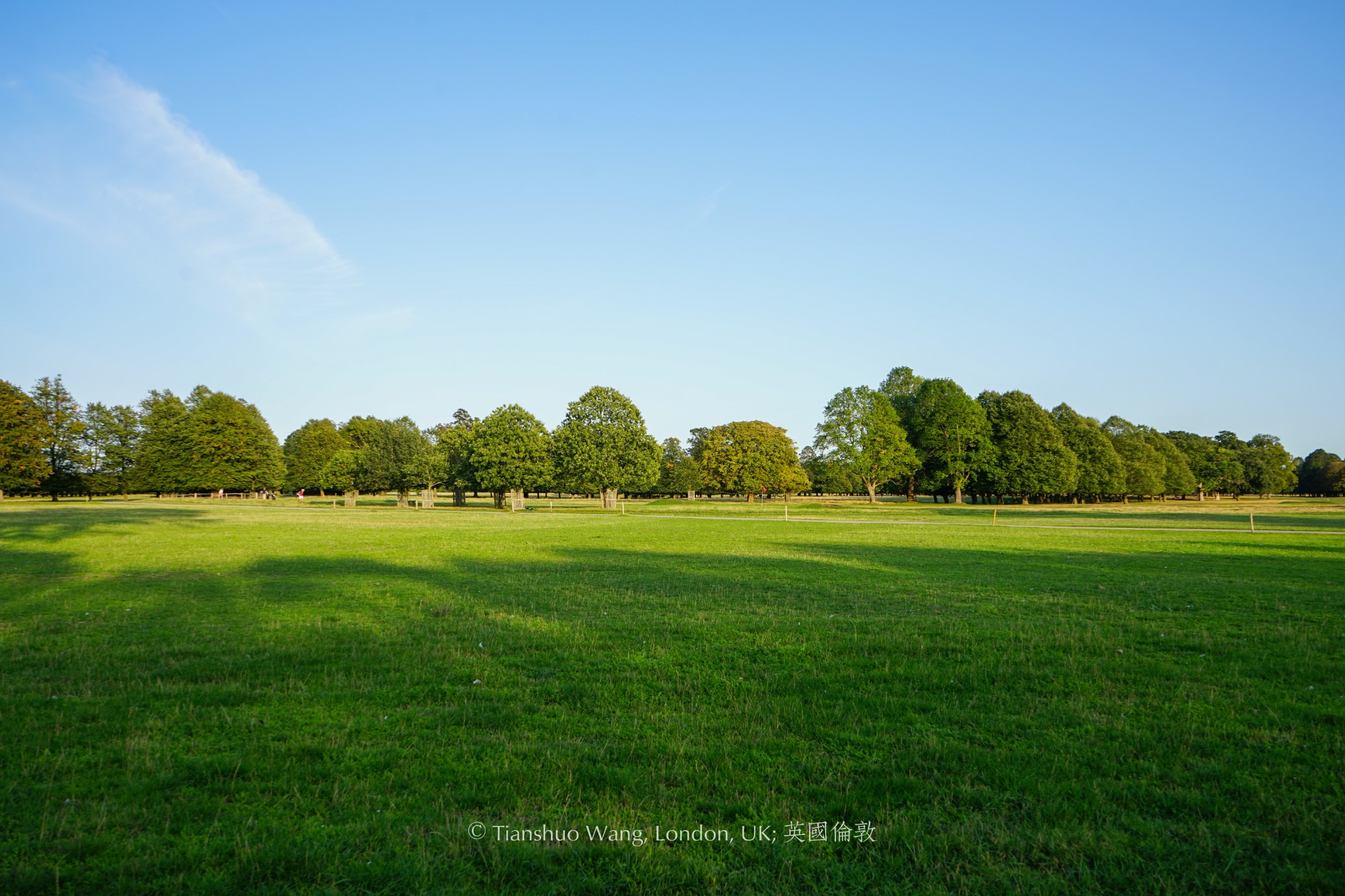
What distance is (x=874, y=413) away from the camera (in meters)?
85.4

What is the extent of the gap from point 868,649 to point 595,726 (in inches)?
197

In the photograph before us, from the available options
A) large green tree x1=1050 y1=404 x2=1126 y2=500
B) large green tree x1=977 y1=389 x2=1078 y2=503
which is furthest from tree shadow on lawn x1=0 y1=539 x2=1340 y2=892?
large green tree x1=1050 y1=404 x2=1126 y2=500

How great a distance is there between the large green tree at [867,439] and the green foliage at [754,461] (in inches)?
477

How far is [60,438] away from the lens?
89375 mm

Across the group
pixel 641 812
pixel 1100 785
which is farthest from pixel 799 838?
pixel 1100 785

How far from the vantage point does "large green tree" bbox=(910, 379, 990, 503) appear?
278ft

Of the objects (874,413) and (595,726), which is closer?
(595,726)

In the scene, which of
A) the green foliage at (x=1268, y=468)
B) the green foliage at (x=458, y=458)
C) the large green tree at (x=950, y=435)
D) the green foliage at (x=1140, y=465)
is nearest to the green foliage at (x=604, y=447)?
the green foliage at (x=458, y=458)

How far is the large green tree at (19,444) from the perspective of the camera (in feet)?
262

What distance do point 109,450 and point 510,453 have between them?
6952 centimetres

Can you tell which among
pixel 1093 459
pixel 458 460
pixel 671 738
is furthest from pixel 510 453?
pixel 1093 459

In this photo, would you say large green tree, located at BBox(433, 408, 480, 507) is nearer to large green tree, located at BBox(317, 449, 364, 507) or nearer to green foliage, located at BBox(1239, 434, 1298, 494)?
large green tree, located at BBox(317, 449, 364, 507)

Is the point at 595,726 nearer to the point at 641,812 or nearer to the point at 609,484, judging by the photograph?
the point at 641,812

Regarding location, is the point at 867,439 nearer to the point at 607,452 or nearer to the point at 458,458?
the point at 607,452
